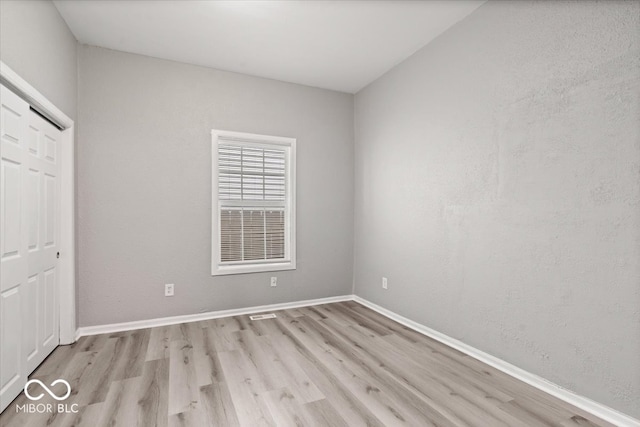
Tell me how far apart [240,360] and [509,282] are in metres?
2.23

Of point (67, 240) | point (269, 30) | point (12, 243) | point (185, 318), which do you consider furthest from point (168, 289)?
point (269, 30)

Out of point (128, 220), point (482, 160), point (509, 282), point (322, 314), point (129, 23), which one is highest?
point (129, 23)

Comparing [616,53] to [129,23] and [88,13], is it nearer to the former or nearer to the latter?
[129,23]

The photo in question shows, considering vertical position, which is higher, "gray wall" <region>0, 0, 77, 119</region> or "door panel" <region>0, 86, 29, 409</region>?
"gray wall" <region>0, 0, 77, 119</region>

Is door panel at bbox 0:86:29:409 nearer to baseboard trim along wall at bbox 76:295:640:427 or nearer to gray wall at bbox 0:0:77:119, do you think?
gray wall at bbox 0:0:77:119

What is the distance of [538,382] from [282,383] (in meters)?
1.80

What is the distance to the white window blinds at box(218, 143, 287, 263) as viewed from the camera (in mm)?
3746

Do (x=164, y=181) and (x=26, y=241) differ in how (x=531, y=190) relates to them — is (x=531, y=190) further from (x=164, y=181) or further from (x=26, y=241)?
(x=26, y=241)

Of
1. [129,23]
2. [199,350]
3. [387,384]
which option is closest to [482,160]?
[387,384]

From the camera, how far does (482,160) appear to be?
102 inches

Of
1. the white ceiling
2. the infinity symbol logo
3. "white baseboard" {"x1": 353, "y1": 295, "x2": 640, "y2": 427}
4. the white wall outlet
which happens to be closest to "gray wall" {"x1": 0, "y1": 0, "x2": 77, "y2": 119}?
the white ceiling

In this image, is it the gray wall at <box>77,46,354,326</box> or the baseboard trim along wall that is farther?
the gray wall at <box>77,46,354,326</box>

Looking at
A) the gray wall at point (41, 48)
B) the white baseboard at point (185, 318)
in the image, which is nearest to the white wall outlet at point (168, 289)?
the white baseboard at point (185, 318)

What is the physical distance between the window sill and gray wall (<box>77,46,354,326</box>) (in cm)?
7
